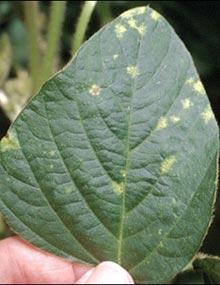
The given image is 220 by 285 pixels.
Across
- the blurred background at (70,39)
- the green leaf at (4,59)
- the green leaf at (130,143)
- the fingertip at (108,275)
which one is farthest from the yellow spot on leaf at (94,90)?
the green leaf at (4,59)

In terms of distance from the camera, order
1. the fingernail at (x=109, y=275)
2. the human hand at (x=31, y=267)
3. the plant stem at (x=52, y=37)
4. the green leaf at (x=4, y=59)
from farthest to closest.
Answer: the green leaf at (x=4, y=59) < the plant stem at (x=52, y=37) < the human hand at (x=31, y=267) < the fingernail at (x=109, y=275)

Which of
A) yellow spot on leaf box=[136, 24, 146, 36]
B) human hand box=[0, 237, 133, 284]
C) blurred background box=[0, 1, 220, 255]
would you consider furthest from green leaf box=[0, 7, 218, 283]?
blurred background box=[0, 1, 220, 255]

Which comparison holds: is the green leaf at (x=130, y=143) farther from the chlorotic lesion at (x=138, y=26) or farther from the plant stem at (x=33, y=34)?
Result: the plant stem at (x=33, y=34)

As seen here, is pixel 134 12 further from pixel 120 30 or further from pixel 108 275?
pixel 108 275

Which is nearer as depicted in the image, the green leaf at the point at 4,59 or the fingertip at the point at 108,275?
the fingertip at the point at 108,275

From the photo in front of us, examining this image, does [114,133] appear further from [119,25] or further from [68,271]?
[68,271]

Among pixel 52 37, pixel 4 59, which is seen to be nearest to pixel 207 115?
pixel 52 37

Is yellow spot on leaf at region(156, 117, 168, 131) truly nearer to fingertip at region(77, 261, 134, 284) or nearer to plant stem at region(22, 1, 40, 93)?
fingertip at region(77, 261, 134, 284)
